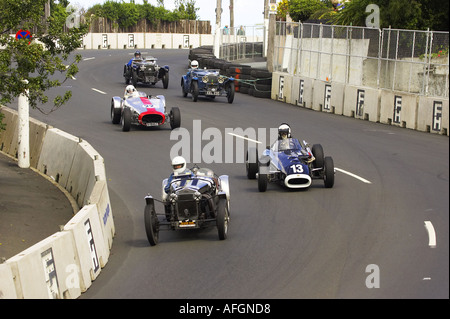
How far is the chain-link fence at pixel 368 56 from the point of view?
939 inches

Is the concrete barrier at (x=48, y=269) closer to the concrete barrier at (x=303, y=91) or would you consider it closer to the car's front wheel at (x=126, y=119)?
the car's front wheel at (x=126, y=119)

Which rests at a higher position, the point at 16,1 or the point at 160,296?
the point at 16,1

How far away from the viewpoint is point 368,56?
27.6m

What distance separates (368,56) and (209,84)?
665 centimetres

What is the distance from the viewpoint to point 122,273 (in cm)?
1102

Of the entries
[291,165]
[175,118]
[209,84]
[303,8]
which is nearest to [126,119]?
[175,118]

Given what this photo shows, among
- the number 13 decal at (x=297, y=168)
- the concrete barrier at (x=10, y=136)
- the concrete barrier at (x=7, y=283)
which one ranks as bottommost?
the concrete barrier at (x=10, y=136)

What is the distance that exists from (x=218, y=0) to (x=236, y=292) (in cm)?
4805

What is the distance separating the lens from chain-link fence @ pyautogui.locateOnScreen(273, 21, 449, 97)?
2386 centimetres

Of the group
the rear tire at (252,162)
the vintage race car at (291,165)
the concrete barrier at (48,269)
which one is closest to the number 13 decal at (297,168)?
the vintage race car at (291,165)

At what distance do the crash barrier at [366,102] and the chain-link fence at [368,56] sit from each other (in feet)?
2.04

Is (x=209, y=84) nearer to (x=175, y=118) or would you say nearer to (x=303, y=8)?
(x=175, y=118)
